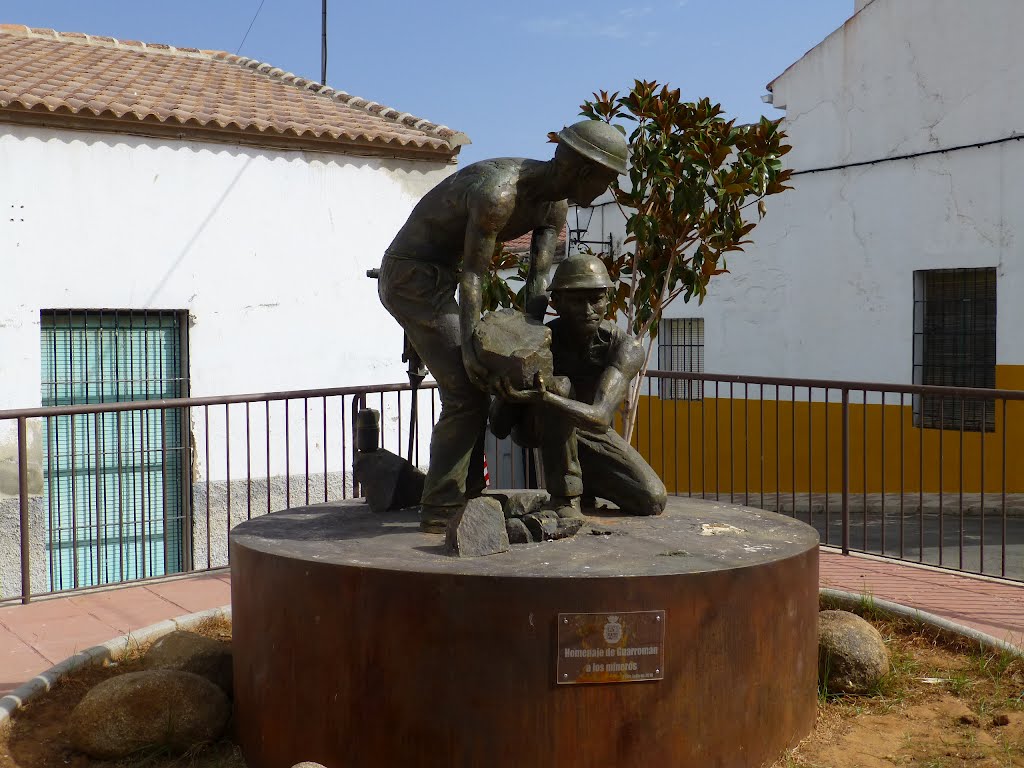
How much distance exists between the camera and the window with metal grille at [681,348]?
53.9 ft

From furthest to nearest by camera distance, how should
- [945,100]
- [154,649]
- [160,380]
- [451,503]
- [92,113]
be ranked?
[945,100]
[160,380]
[92,113]
[154,649]
[451,503]

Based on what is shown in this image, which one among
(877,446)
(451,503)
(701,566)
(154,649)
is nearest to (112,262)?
(154,649)

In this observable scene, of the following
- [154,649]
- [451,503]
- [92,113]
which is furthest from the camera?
[92,113]

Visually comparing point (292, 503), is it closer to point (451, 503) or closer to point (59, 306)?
point (59, 306)

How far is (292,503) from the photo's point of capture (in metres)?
10.5

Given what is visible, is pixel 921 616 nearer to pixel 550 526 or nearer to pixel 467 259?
pixel 550 526

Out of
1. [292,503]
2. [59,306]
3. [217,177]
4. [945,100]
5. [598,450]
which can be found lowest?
[292,503]

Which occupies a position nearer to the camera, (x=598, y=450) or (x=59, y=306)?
(x=598, y=450)

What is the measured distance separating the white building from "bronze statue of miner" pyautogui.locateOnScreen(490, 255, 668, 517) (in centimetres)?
533

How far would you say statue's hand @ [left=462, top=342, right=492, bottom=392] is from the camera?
4328mm

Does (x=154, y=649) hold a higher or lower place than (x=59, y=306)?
lower

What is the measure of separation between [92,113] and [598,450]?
6.62 metres

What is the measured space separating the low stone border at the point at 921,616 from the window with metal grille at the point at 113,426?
580 cm

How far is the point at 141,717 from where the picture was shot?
423cm
